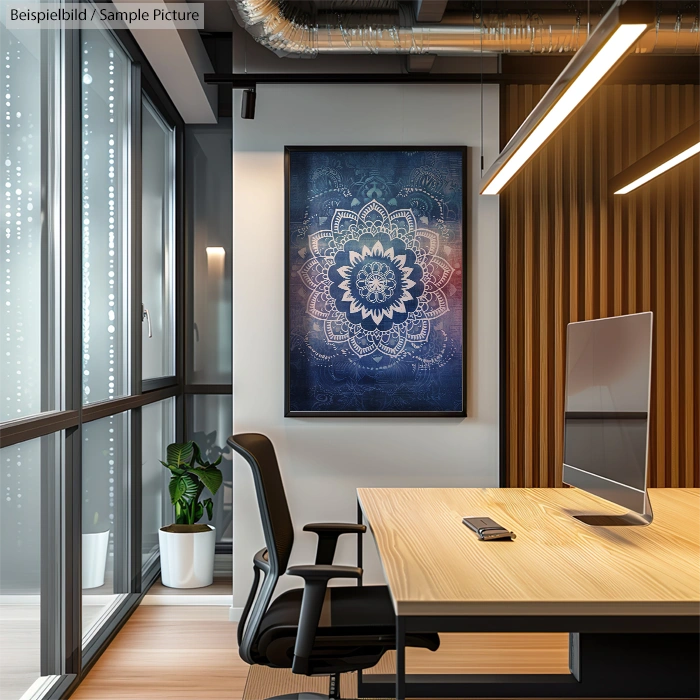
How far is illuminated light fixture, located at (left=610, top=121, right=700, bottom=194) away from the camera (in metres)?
2.65

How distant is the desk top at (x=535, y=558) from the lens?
1.46 meters

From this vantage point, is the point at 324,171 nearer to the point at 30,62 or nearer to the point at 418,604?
the point at 30,62

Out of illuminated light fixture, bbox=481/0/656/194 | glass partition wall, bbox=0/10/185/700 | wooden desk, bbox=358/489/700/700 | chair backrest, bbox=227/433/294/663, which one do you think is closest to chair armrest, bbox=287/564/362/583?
wooden desk, bbox=358/489/700/700

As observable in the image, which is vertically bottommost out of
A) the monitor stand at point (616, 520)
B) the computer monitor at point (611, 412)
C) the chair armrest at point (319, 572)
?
the chair armrest at point (319, 572)

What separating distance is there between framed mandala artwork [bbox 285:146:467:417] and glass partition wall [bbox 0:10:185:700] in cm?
82

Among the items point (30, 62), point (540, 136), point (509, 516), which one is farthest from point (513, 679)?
point (30, 62)

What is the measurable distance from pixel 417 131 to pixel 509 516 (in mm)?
2182

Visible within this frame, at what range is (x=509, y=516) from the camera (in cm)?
235

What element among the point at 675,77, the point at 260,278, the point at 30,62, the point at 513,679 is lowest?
the point at 513,679

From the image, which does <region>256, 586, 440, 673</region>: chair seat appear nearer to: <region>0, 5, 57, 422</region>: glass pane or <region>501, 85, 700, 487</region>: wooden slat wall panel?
<region>0, 5, 57, 422</region>: glass pane

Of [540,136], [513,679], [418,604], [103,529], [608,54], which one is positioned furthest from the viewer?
[103,529]

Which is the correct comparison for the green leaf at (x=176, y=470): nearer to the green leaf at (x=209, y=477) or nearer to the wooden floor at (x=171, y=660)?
the green leaf at (x=209, y=477)

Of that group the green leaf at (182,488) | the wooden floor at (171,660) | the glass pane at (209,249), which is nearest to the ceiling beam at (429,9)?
the glass pane at (209,249)

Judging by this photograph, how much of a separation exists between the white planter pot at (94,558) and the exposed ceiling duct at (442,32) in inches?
92.2
